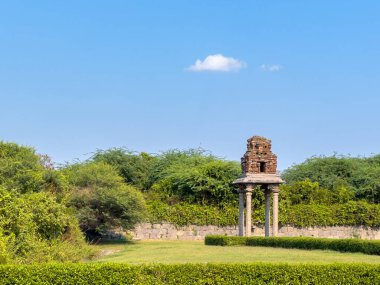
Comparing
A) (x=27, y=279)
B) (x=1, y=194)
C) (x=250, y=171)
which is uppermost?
(x=250, y=171)

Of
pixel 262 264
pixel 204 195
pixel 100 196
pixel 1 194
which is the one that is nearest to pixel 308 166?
pixel 204 195

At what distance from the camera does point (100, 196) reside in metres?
36.8

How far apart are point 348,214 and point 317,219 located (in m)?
2.48

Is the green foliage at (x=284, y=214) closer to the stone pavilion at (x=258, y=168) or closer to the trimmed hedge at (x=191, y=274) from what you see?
the stone pavilion at (x=258, y=168)

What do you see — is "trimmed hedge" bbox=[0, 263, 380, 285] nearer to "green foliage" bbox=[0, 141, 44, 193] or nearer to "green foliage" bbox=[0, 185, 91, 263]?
"green foliage" bbox=[0, 185, 91, 263]

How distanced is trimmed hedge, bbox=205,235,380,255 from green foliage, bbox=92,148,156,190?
19.8 metres

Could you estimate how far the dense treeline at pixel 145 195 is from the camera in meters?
24.0

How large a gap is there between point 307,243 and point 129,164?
92.7 ft

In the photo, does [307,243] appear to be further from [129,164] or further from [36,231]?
[129,164]

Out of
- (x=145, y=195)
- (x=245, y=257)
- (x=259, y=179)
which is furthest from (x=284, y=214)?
(x=245, y=257)

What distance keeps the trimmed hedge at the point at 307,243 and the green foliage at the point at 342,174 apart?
16899 mm

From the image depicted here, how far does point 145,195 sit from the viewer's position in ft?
152

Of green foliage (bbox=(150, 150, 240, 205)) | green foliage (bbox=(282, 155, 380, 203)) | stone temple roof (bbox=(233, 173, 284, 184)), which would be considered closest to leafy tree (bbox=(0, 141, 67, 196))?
stone temple roof (bbox=(233, 173, 284, 184))

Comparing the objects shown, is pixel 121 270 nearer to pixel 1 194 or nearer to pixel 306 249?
pixel 1 194
